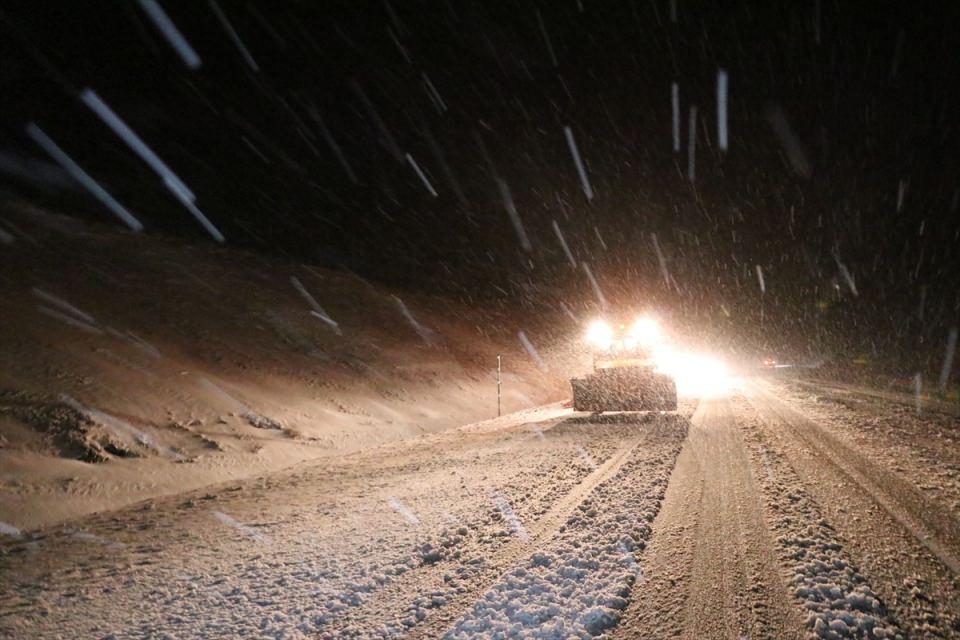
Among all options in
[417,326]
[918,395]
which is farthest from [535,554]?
[417,326]

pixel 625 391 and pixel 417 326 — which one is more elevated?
pixel 417 326

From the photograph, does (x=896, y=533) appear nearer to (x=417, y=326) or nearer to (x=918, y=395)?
(x=918, y=395)

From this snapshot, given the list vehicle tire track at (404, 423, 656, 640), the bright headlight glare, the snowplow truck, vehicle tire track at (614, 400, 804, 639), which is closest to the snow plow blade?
the snowplow truck

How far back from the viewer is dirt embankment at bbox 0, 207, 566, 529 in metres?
8.22

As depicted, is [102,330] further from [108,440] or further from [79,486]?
[79,486]

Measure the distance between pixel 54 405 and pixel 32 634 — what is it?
7274mm

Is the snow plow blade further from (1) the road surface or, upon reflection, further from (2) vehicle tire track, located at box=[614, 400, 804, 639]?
(2) vehicle tire track, located at box=[614, 400, 804, 639]

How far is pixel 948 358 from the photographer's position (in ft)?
128

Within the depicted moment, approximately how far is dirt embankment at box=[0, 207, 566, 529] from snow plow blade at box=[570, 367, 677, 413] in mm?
4195

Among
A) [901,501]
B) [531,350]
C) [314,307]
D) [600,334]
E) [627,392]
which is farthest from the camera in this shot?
[531,350]

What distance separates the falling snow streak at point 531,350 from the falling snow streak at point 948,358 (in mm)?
18940

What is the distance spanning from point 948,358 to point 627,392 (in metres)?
39.8

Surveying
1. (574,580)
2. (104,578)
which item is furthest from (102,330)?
(574,580)

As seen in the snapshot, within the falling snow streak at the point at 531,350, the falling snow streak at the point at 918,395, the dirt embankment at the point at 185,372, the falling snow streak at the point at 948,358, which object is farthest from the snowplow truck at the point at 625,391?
the falling snow streak at the point at 948,358
